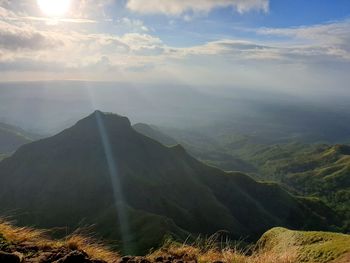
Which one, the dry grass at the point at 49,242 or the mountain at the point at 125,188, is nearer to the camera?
the dry grass at the point at 49,242

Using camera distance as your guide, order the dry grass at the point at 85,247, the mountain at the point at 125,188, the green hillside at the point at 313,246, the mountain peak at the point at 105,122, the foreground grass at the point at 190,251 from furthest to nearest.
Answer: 1. the mountain peak at the point at 105,122
2. the mountain at the point at 125,188
3. the dry grass at the point at 85,247
4. the green hillside at the point at 313,246
5. the foreground grass at the point at 190,251

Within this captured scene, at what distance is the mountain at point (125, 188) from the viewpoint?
123562 millimetres

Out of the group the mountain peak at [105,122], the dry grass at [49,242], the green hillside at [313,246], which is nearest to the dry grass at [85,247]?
the dry grass at [49,242]

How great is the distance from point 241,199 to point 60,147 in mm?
77415

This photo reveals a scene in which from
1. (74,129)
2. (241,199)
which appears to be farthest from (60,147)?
(241,199)

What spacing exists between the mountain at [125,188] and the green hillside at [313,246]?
8670cm

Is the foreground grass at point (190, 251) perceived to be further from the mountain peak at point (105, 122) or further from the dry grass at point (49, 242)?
the mountain peak at point (105, 122)

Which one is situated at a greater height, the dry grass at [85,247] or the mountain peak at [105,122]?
the dry grass at [85,247]

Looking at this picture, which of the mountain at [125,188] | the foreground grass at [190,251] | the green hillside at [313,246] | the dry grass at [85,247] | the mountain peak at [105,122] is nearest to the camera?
the foreground grass at [190,251]

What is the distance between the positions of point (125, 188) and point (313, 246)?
12476 centimetres

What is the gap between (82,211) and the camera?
122 metres

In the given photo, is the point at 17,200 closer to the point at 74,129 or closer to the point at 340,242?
the point at 74,129

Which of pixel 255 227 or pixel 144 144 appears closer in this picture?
pixel 255 227

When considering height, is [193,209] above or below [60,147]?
below
